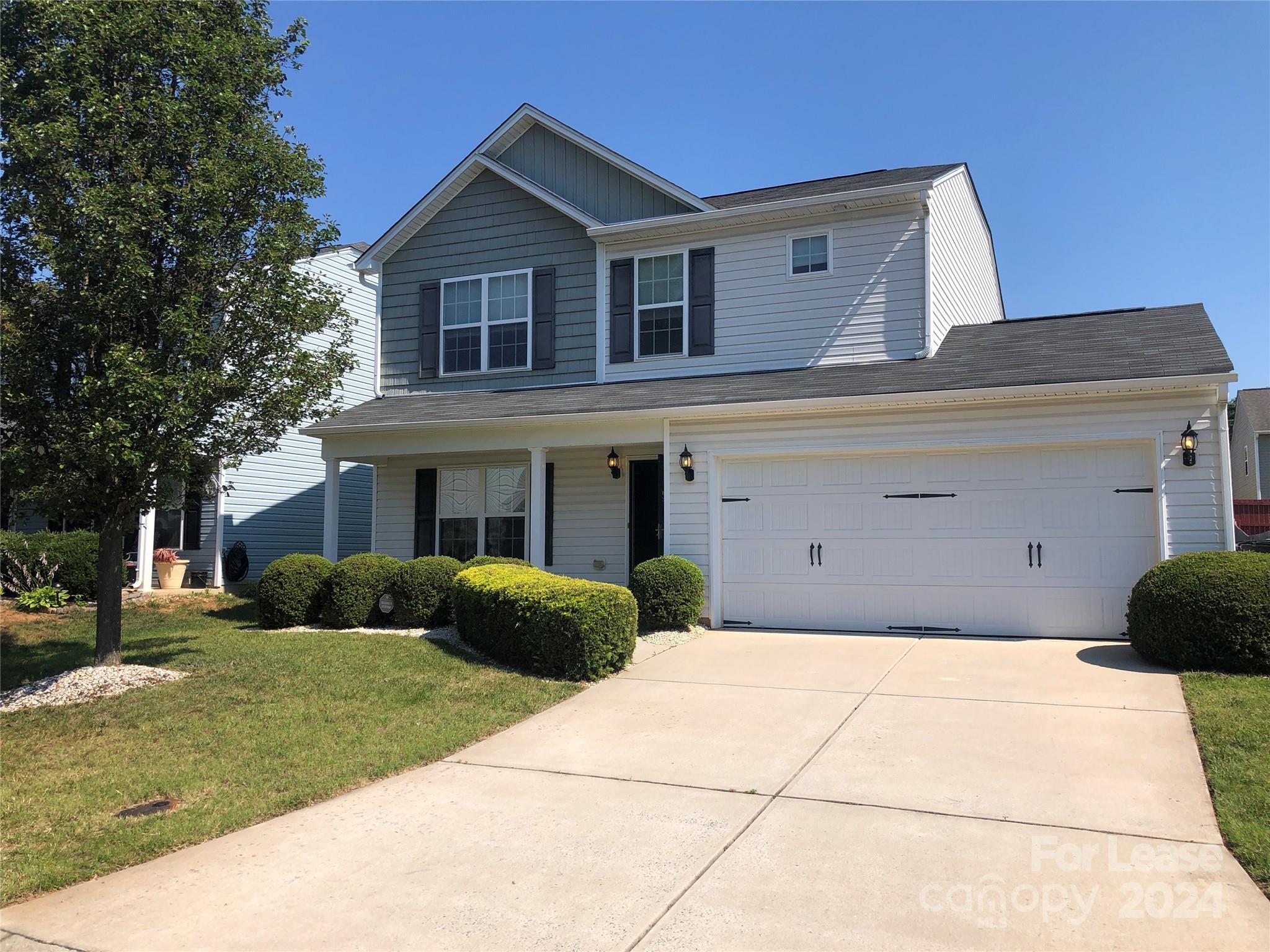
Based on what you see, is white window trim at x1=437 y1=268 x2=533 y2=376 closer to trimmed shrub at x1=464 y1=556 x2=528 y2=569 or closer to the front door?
the front door

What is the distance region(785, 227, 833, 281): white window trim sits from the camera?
12.9 meters

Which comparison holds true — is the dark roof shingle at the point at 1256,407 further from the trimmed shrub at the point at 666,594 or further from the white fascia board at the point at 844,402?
the trimmed shrub at the point at 666,594

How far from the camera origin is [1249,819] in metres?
4.53

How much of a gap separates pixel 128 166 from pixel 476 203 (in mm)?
8226

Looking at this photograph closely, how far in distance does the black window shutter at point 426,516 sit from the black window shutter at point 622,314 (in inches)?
153

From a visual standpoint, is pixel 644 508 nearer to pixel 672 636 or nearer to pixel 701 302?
pixel 701 302

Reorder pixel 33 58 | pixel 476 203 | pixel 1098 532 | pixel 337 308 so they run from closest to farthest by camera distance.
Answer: pixel 33 58 < pixel 337 308 < pixel 1098 532 < pixel 476 203

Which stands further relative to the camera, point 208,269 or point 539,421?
point 539,421

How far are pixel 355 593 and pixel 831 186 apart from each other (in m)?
9.34

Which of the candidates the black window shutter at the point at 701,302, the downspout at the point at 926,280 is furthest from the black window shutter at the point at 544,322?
the downspout at the point at 926,280

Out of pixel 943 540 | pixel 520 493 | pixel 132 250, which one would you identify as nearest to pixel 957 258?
pixel 943 540

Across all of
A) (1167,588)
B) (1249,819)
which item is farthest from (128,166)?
(1167,588)

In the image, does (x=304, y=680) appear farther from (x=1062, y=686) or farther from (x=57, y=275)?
(x=1062, y=686)

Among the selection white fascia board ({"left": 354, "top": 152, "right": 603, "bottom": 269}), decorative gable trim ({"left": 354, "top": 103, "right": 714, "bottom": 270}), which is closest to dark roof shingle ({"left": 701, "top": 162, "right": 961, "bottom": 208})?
decorative gable trim ({"left": 354, "top": 103, "right": 714, "bottom": 270})
